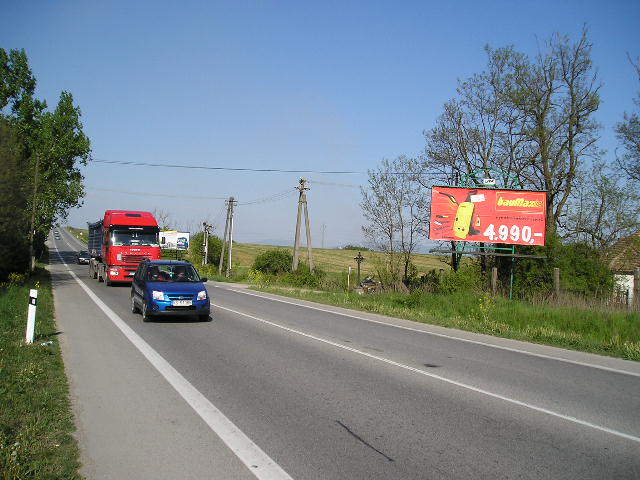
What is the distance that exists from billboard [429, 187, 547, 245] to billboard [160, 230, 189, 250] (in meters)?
47.9

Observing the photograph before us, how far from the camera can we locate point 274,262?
4894 centimetres

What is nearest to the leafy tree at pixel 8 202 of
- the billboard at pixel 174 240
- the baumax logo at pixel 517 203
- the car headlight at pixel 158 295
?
the car headlight at pixel 158 295

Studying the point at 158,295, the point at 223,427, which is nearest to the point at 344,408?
the point at 223,427

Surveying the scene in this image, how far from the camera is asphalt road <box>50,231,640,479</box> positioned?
16.5ft

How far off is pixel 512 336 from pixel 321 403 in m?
9.25

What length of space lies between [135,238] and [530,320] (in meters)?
20.3

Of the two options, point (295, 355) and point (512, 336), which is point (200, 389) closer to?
point (295, 355)

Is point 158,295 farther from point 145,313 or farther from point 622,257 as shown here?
point 622,257

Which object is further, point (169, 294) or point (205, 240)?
point (205, 240)

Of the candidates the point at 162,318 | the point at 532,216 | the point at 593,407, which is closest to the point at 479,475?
the point at 593,407

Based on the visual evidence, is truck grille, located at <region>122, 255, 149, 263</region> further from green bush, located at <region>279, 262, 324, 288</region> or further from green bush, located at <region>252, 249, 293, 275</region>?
green bush, located at <region>252, 249, 293, 275</region>

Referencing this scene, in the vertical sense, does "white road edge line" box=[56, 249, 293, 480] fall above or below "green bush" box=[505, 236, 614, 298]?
below

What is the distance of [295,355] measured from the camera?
35.0 ft

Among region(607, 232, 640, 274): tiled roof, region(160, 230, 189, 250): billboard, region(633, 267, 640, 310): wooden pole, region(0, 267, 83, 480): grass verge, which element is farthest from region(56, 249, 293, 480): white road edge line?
region(160, 230, 189, 250): billboard
